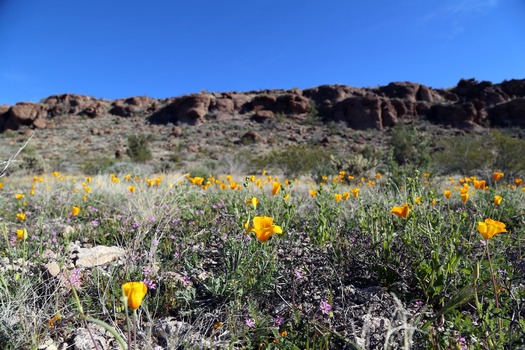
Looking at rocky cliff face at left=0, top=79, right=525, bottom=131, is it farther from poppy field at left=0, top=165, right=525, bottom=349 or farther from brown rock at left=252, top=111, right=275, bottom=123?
poppy field at left=0, top=165, right=525, bottom=349

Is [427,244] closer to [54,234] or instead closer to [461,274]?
[461,274]

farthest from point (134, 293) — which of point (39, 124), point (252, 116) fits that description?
point (39, 124)

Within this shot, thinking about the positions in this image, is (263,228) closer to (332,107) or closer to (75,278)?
(75,278)

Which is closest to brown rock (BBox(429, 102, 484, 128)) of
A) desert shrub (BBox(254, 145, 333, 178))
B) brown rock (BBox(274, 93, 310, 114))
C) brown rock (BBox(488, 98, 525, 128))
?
brown rock (BBox(488, 98, 525, 128))

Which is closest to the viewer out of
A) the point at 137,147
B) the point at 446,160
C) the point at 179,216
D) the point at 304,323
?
the point at 304,323

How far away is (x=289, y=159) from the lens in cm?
1451

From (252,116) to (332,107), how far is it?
11.5 metres

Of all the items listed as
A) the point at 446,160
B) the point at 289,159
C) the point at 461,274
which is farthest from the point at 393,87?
the point at 461,274

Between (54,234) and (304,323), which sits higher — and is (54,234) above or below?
above

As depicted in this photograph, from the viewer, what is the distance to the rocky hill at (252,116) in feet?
103

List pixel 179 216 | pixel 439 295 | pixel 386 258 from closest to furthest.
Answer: pixel 439 295 → pixel 386 258 → pixel 179 216

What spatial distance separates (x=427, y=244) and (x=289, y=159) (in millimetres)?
12441

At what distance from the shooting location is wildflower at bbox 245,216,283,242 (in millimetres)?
1468

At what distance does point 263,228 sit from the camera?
151 cm
